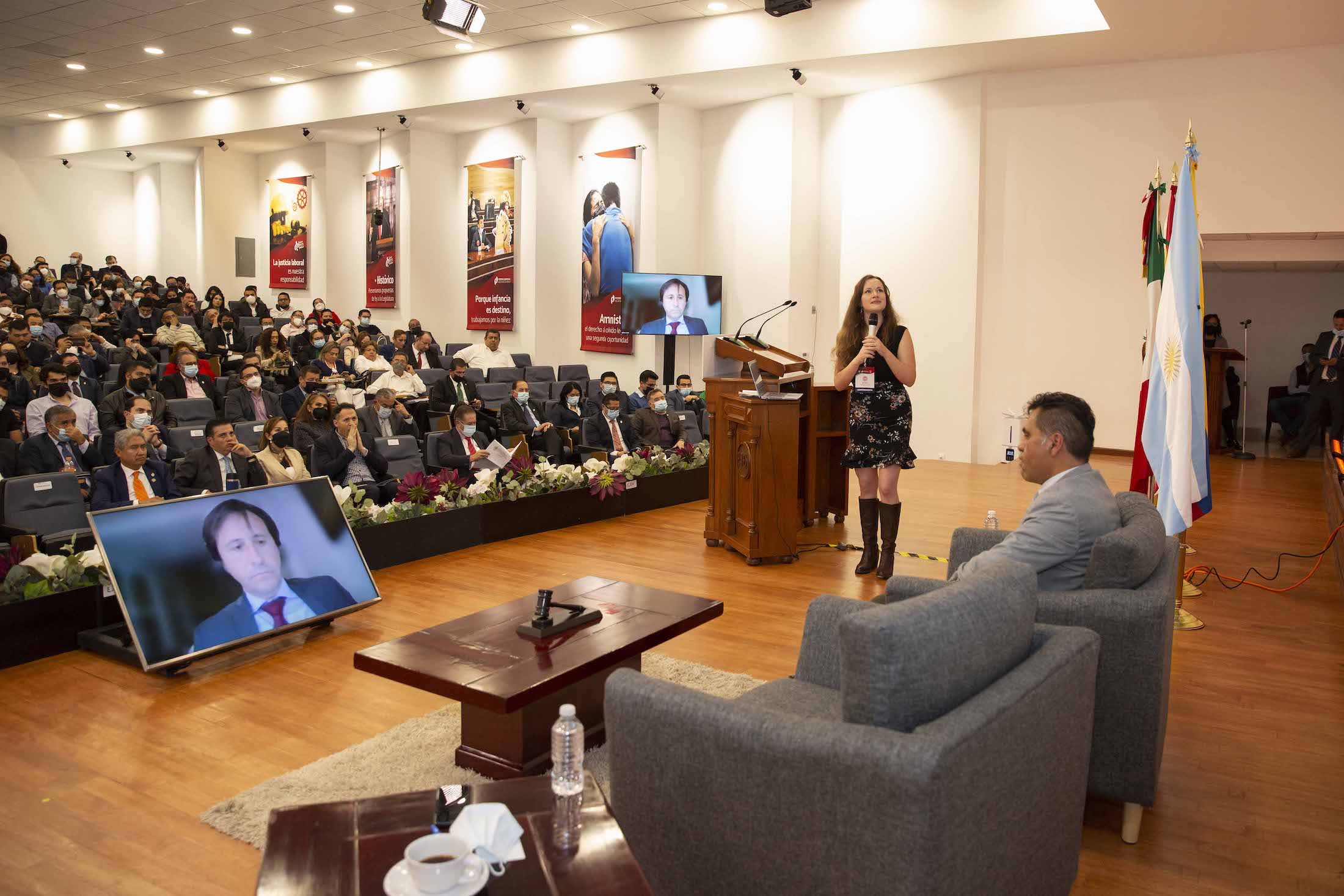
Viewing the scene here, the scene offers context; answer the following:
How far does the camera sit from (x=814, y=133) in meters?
12.0

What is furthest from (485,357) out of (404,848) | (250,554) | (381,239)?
(404,848)

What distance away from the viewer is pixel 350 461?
676 cm

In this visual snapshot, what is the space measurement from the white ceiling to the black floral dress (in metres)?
6.44

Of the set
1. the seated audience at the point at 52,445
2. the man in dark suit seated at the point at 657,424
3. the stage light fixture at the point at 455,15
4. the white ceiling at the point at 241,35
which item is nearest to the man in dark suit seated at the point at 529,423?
the man in dark suit seated at the point at 657,424

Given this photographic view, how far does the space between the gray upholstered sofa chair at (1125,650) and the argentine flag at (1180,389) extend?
2.06 metres

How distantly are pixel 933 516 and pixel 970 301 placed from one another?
4.03 metres

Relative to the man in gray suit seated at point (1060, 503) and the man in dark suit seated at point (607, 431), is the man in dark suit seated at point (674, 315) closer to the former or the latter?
the man in dark suit seated at point (607, 431)

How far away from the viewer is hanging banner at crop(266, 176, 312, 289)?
17531mm

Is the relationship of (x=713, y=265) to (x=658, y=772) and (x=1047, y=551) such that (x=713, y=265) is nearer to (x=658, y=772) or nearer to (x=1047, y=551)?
(x=1047, y=551)

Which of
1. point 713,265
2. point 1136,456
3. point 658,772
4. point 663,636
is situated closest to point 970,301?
point 713,265

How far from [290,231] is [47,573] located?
14701 millimetres

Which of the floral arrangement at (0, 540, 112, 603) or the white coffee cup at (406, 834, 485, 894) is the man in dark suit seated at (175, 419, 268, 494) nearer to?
the floral arrangement at (0, 540, 112, 603)

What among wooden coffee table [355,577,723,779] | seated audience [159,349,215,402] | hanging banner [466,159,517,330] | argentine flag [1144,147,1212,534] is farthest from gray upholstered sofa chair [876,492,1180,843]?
hanging banner [466,159,517,330]

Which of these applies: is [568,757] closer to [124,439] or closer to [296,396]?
[124,439]
